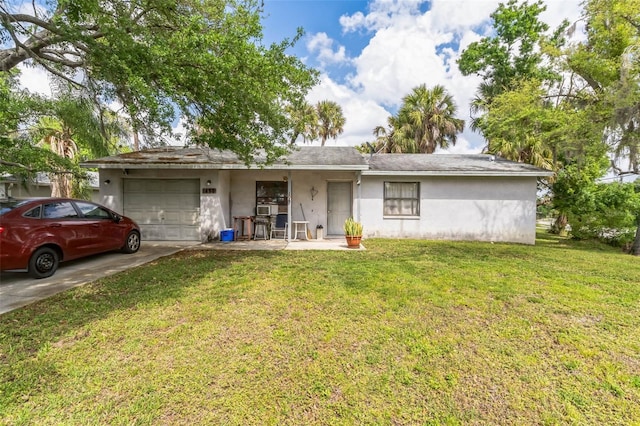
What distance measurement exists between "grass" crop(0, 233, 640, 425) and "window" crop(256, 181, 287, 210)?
5528 mm

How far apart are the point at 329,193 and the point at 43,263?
7.95 m

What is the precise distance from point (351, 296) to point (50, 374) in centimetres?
346

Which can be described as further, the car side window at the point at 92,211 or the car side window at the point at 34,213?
the car side window at the point at 92,211

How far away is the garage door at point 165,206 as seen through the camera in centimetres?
920

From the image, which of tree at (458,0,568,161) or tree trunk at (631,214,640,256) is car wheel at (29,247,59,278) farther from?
tree trunk at (631,214,640,256)

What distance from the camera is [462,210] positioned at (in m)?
9.97

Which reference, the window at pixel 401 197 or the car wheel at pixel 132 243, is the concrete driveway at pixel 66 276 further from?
the window at pixel 401 197

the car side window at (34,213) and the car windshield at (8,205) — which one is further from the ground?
the car windshield at (8,205)

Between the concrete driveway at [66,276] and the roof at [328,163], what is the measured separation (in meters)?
2.83

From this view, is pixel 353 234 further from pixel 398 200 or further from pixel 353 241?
pixel 398 200

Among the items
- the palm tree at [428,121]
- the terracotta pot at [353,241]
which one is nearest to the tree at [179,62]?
the terracotta pot at [353,241]

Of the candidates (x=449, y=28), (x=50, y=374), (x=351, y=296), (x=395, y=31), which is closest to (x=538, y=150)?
(x=449, y=28)

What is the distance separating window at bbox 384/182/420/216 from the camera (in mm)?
10156

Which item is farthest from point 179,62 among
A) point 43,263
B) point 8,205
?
point 43,263
